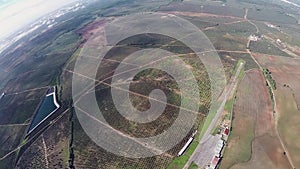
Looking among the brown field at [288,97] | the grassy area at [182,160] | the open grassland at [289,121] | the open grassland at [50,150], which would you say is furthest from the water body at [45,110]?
the brown field at [288,97]

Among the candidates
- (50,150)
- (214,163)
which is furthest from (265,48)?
(50,150)

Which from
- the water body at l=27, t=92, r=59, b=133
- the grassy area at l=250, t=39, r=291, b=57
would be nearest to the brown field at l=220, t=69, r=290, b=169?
the grassy area at l=250, t=39, r=291, b=57

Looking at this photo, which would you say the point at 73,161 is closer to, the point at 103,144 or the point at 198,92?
the point at 103,144

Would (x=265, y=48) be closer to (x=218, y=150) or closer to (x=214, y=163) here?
(x=218, y=150)

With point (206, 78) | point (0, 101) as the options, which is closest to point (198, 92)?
point (206, 78)

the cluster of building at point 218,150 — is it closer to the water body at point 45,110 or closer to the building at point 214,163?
the building at point 214,163

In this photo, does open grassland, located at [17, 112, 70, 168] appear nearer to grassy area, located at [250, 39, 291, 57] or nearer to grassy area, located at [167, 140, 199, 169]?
grassy area, located at [167, 140, 199, 169]
